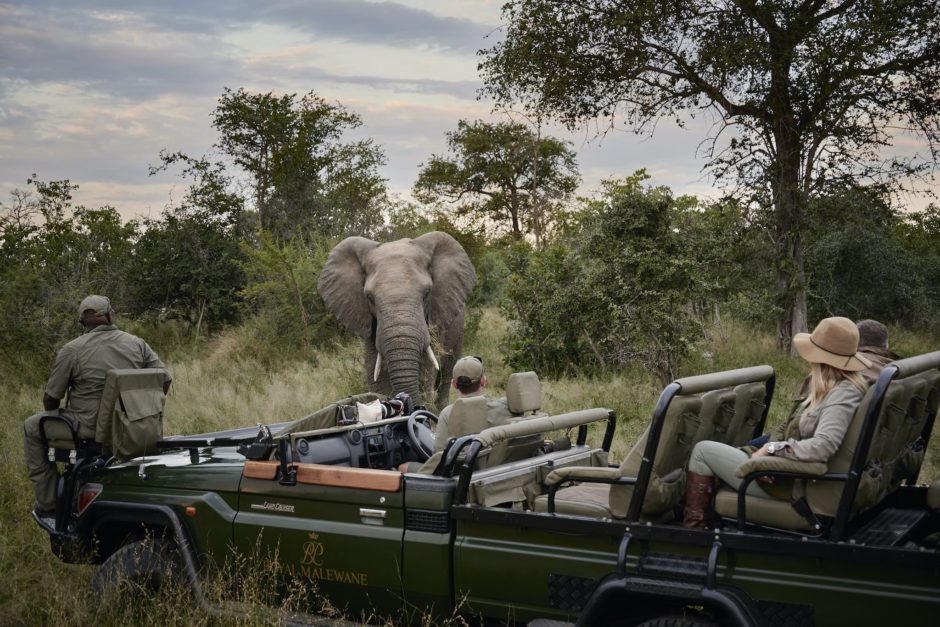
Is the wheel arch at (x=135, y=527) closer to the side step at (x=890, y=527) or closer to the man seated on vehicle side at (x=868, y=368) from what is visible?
the man seated on vehicle side at (x=868, y=368)

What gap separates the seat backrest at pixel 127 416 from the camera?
6.14 metres

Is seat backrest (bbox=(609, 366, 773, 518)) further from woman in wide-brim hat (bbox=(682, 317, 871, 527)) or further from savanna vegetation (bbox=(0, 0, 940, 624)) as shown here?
savanna vegetation (bbox=(0, 0, 940, 624))

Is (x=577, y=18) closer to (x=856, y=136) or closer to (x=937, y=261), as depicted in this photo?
(x=856, y=136)

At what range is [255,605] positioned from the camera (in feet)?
16.6

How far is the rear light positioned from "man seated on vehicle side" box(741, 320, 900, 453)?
3.94 metres

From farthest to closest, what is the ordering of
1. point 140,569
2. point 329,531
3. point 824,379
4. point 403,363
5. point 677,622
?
point 403,363 < point 140,569 < point 329,531 < point 824,379 < point 677,622

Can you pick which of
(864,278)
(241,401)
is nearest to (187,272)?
(241,401)

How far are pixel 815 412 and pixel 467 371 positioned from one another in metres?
2.30

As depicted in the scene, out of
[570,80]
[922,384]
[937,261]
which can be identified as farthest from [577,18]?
[922,384]

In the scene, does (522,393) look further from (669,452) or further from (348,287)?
(348,287)

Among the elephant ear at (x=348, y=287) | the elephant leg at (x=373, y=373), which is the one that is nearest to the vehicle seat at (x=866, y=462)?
the elephant leg at (x=373, y=373)

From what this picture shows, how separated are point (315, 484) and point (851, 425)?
2769 millimetres

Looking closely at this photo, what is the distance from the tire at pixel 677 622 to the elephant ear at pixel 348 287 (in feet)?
30.7

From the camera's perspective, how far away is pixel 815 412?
4.46 m
